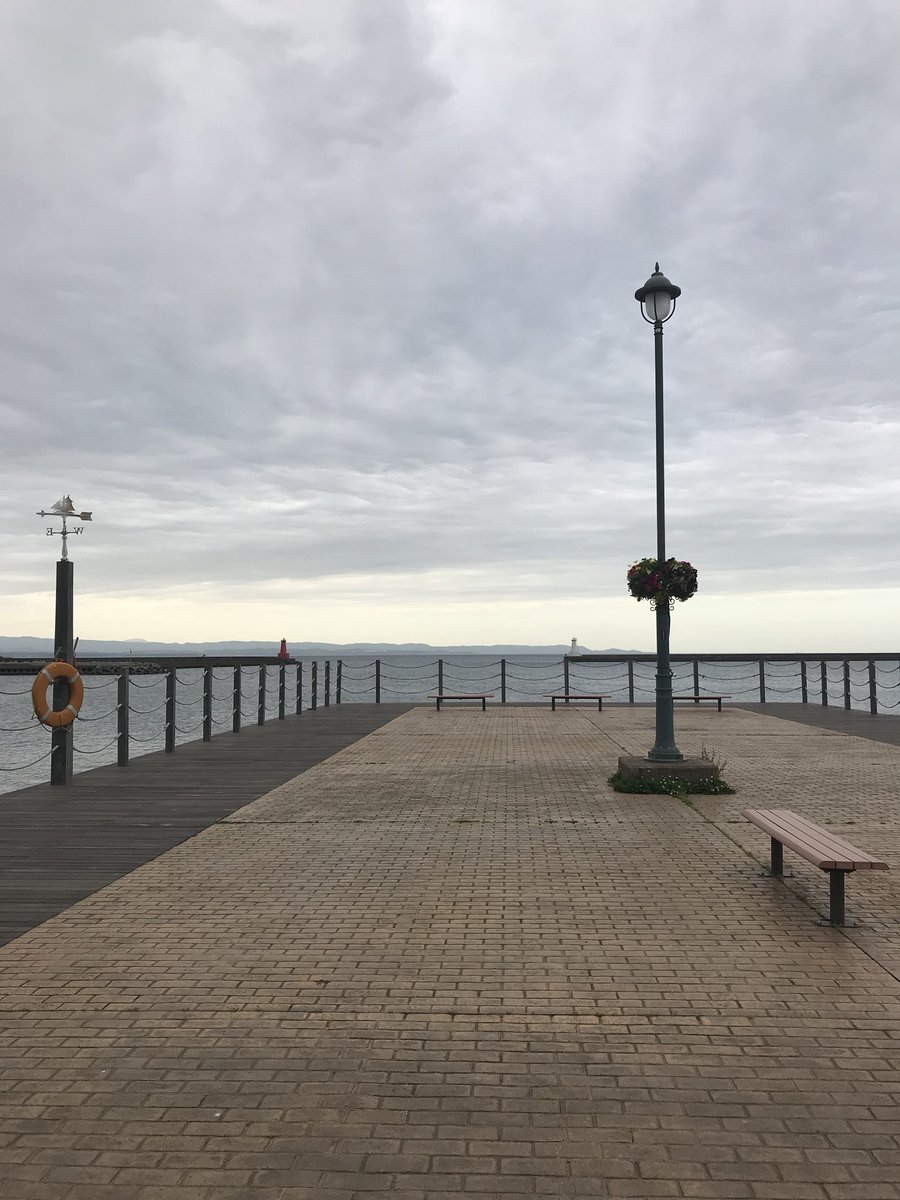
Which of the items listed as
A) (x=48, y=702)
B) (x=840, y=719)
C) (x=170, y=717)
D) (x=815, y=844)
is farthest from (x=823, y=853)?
(x=840, y=719)

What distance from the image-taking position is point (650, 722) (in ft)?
57.5

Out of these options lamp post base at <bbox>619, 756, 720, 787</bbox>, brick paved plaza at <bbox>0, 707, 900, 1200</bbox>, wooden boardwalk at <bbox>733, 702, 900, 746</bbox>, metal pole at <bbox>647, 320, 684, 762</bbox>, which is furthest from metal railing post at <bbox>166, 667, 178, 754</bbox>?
wooden boardwalk at <bbox>733, 702, 900, 746</bbox>

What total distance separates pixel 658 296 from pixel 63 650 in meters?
8.25

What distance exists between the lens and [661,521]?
10.3m

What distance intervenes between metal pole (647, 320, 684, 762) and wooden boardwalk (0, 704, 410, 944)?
15.1 feet

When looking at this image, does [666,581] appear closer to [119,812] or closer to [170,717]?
[119,812]

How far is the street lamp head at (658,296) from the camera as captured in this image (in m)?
10.1

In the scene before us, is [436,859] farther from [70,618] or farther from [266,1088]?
[70,618]

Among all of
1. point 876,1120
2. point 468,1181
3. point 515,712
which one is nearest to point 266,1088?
point 468,1181

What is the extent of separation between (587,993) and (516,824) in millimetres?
3755

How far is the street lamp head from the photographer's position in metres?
10.1

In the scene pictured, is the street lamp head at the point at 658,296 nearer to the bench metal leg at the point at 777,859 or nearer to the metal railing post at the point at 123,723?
the bench metal leg at the point at 777,859

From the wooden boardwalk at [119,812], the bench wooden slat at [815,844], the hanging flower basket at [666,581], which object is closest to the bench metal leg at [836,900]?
the bench wooden slat at [815,844]

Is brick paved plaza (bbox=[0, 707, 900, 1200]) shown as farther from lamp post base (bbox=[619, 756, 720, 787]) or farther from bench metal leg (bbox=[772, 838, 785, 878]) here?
Answer: lamp post base (bbox=[619, 756, 720, 787])
